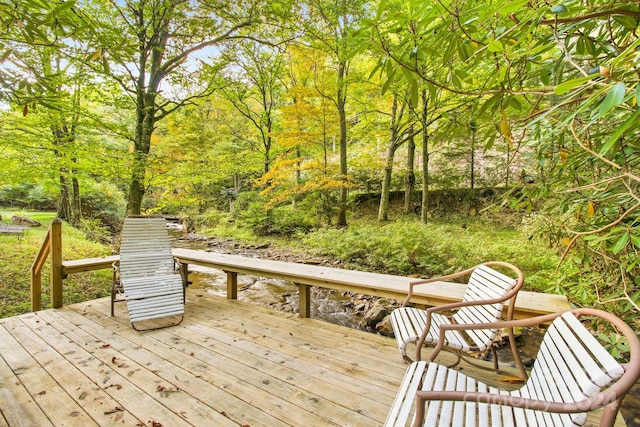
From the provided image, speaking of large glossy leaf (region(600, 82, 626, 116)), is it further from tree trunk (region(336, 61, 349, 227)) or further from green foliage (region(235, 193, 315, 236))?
green foliage (region(235, 193, 315, 236))

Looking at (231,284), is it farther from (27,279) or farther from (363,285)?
(27,279)

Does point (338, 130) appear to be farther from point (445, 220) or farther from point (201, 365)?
point (201, 365)

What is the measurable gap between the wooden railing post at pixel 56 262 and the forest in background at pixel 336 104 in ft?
4.84

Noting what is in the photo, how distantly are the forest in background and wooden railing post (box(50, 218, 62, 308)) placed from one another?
1477mm

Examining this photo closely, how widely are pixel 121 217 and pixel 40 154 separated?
7.51 m

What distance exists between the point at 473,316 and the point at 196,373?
2.07m

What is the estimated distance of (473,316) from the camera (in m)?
2.11

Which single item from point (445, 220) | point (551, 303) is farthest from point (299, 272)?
point (445, 220)

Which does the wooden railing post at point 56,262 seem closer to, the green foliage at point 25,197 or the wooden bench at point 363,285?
the wooden bench at point 363,285

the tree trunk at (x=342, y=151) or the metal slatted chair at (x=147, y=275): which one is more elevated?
the tree trunk at (x=342, y=151)

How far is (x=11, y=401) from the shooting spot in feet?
5.98

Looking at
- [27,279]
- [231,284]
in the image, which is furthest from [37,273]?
[231,284]

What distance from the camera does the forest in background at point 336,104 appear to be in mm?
1222

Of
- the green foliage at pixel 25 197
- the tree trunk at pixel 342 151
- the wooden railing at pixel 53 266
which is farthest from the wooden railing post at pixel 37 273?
the green foliage at pixel 25 197
